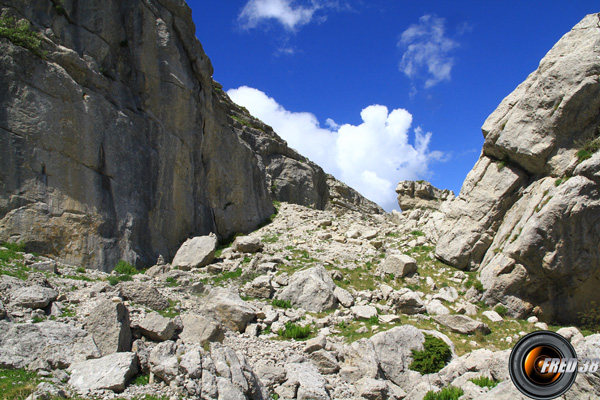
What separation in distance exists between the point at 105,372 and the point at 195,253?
1549 cm

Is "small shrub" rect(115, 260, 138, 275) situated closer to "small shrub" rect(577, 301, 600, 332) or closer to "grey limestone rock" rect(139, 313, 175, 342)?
"grey limestone rock" rect(139, 313, 175, 342)

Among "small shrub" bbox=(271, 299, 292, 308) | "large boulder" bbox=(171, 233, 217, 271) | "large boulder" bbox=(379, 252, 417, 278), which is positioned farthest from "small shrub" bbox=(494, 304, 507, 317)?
"large boulder" bbox=(171, 233, 217, 271)

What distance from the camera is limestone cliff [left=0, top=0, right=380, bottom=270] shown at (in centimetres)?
1809

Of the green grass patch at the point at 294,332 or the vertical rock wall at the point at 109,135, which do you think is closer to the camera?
the green grass patch at the point at 294,332

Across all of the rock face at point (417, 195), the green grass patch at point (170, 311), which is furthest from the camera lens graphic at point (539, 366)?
the rock face at point (417, 195)

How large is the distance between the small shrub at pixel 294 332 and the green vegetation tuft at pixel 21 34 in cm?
1790

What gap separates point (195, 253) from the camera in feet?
81.6

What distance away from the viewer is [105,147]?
21594mm

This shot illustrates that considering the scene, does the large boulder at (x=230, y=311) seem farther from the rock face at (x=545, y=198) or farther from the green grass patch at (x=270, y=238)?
the green grass patch at (x=270, y=238)

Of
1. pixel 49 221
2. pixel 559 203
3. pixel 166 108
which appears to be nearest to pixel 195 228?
pixel 166 108

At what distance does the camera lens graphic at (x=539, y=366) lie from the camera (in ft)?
24.9

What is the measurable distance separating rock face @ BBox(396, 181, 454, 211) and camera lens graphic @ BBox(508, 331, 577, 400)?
3950 cm

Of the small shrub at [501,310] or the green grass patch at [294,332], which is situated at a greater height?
the small shrub at [501,310]

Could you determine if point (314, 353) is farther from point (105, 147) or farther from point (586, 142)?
point (586, 142)
